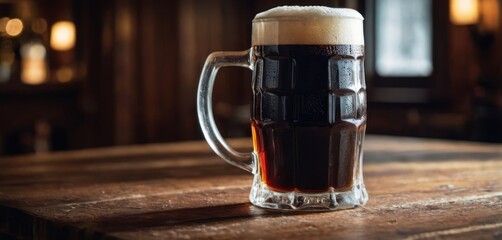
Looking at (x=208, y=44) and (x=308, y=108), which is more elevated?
(x=308, y=108)

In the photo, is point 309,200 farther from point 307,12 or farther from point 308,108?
point 307,12

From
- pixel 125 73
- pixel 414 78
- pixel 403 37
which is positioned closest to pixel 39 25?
pixel 125 73

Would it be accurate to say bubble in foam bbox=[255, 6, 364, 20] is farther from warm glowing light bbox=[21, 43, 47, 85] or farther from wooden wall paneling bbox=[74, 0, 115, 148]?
warm glowing light bbox=[21, 43, 47, 85]

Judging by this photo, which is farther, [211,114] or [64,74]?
[64,74]

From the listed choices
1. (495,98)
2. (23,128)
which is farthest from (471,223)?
(23,128)

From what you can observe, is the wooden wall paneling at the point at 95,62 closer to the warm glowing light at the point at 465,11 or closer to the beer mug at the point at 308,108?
the warm glowing light at the point at 465,11

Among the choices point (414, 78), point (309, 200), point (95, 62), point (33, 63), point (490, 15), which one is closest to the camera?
point (309, 200)
